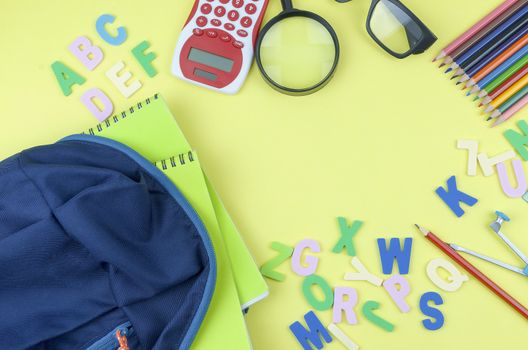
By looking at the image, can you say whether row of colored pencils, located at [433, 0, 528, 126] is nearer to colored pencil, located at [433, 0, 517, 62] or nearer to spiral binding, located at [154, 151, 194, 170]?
colored pencil, located at [433, 0, 517, 62]

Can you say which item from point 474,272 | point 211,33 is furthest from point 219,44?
point 474,272

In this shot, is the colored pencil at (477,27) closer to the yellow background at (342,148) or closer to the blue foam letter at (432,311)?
the yellow background at (342,148)

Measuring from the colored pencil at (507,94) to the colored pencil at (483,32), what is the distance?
6 cm

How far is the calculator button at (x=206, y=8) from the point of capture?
60 centimetres

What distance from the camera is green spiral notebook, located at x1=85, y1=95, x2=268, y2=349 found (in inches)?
20.9

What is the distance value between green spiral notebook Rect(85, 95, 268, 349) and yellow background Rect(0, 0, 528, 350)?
3 centimetres

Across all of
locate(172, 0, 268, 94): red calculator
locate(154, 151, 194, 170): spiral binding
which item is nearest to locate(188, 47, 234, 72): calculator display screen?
locate(172, 0, 268, 94): red calculator

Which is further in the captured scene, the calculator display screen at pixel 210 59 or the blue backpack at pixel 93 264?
Answer: the calculator display screen at pixel 210 59

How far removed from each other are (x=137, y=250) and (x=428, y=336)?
1.07 ft

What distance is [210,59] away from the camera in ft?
1.97

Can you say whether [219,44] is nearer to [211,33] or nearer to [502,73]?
[211,33]

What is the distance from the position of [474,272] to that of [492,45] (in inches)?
10.0

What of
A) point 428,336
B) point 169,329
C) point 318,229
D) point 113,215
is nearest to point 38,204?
point 113,215

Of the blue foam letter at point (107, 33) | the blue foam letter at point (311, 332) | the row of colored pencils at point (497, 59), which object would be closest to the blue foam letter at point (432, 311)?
the blue foam letter at point (311, 332)
